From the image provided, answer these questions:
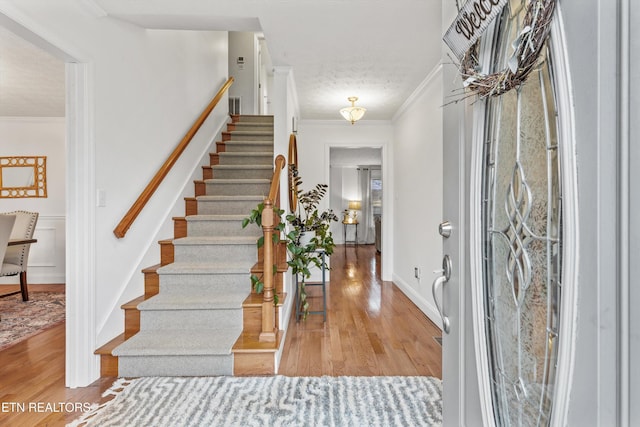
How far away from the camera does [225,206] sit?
10.3ft

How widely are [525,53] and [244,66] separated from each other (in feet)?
19.5

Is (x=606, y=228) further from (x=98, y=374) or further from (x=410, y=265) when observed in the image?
(x=410, y=265)

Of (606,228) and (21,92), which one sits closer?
(606,228)

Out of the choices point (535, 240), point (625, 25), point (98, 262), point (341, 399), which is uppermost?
point (625, 25)

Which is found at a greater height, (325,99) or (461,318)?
(325,99)

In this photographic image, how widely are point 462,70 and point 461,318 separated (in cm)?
59

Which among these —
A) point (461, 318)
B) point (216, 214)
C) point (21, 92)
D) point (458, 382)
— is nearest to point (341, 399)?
point (458, 382)

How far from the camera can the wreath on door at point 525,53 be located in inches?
18.2

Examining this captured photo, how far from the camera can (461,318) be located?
0.77 metres

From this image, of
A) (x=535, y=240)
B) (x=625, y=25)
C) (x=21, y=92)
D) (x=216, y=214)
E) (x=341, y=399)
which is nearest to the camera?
(x=625, y=25)

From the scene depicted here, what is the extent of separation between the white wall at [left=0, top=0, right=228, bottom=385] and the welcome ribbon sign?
1.98 metres

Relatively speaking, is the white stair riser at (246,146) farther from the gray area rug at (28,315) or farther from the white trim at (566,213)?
the white trim at (566,213)

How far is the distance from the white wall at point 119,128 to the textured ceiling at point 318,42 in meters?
0.24

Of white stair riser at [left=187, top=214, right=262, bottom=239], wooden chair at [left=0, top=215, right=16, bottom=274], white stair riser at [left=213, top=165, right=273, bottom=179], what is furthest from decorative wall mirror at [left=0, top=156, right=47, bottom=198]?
white stair riser at [left=187, top=214, right=262, bottom=239]
